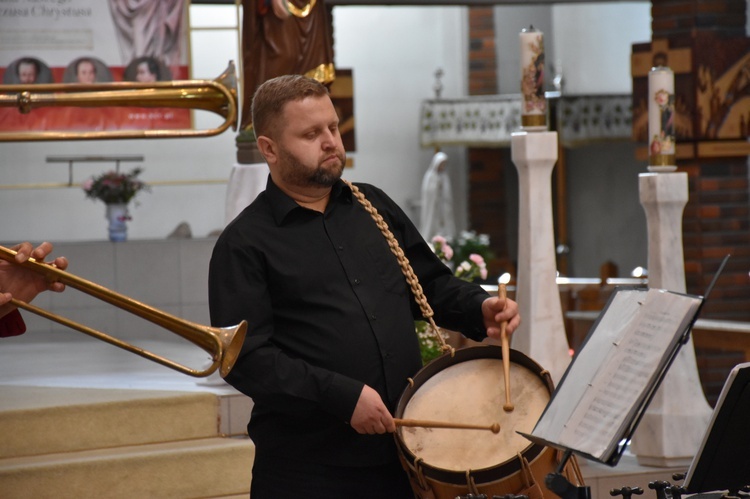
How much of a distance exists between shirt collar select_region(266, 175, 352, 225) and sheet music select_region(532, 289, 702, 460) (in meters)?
0.76

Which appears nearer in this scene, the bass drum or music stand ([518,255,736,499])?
music stand ([518,255,736,499])

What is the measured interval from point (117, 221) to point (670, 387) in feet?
16.6

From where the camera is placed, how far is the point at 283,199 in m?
2.44

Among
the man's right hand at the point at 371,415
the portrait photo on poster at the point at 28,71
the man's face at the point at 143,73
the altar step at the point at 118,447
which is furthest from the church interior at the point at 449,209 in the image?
the man's face at the point at 143,73

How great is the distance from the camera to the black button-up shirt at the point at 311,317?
2.29 m

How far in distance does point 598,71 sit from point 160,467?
32.6 ft

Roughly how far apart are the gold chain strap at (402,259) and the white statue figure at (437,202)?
9742mm

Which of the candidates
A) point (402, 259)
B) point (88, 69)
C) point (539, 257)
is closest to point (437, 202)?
point (88, 69)

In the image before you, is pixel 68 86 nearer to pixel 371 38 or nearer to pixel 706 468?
pixel 706 468

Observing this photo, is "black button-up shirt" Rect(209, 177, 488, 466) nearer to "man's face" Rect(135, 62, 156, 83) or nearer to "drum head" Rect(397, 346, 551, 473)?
"drum head" Rect(397, 346, 551, 473)

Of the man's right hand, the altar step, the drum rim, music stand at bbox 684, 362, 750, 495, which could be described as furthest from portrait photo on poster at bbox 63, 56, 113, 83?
music stand at bbox 684, 362, 750, 495

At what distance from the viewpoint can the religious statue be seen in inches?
196

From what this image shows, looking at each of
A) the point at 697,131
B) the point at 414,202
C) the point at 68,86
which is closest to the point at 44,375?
the point at 68,86

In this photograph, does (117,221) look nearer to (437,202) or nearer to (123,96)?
(123,96)
